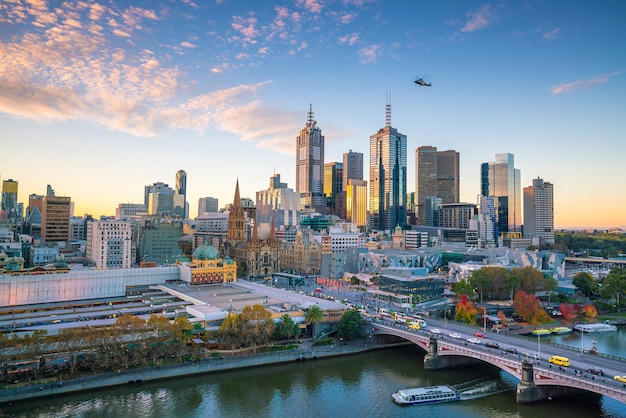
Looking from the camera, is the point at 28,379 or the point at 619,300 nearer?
the point at 28,379

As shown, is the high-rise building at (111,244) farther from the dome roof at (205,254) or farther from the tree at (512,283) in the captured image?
the tree at (512,283)

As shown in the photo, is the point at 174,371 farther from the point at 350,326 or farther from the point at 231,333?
the point at 350,326

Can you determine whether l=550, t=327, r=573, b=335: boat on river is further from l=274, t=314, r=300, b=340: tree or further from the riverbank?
l=274, t=314, r=300, b=340: tree

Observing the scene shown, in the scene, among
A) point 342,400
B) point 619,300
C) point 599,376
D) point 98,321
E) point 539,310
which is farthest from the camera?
point 619,300

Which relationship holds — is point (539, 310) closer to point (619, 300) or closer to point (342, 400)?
point (619, 300)

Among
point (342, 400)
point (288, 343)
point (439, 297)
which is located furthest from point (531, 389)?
point (439, 297)

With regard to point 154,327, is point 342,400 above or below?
below

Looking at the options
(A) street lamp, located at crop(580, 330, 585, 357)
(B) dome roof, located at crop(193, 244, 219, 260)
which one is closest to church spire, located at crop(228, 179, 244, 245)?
(B) dome roof, located at crop(193, 244, 219, 260)
